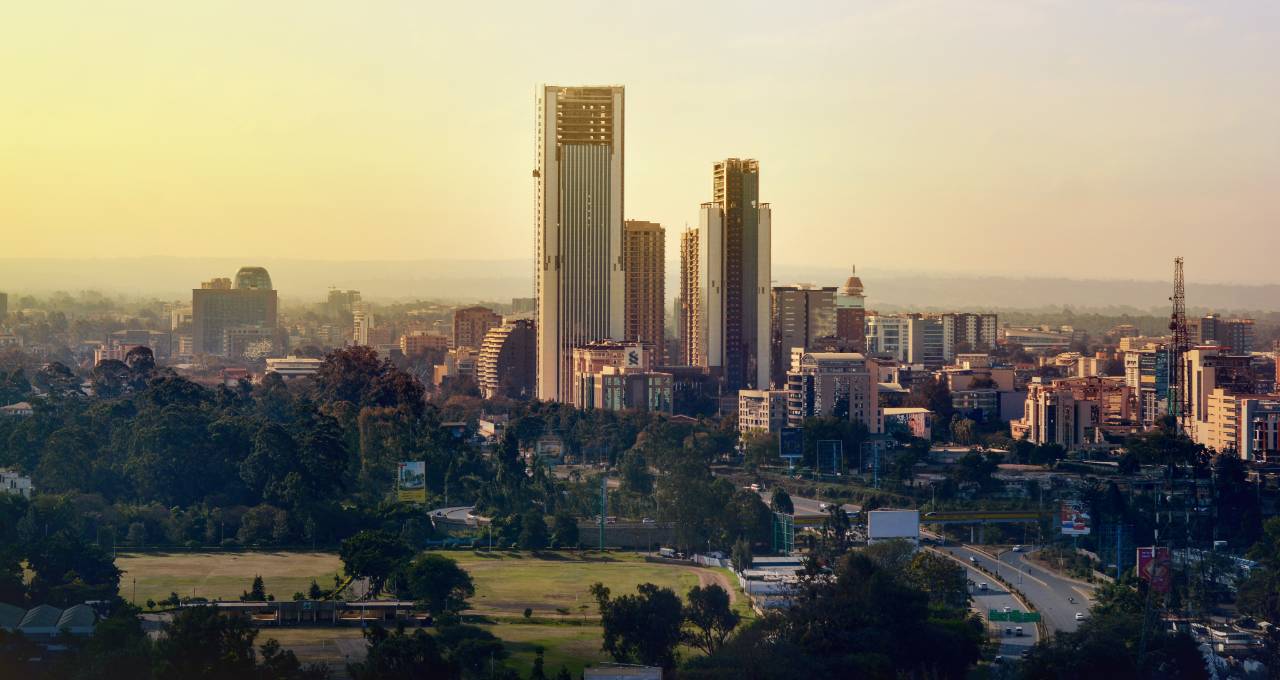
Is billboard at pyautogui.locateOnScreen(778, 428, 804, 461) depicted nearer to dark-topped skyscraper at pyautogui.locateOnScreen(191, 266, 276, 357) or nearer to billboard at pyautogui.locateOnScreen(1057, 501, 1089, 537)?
billboard at pyautogui.locateOnScreen(1057, 501, 1089, 537)

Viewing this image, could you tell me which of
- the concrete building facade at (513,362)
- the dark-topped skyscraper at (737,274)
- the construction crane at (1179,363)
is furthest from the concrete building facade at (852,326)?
the construction crane at (1179,363)

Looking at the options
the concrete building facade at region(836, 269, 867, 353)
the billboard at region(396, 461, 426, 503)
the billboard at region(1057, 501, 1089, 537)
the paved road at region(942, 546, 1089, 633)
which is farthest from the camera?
the concrete building facade at region(836, 269, 867, 353)

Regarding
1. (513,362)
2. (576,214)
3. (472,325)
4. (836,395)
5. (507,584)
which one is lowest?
(507,584)

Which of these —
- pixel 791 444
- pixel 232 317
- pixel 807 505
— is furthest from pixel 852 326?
pixel 807 505

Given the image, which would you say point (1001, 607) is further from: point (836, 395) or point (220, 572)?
point (836, 395)

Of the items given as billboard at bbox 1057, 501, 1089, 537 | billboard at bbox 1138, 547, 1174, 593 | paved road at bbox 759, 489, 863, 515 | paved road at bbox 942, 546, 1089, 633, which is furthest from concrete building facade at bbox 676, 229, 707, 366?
billboard at bbox 1138, 547, 1174, 593
